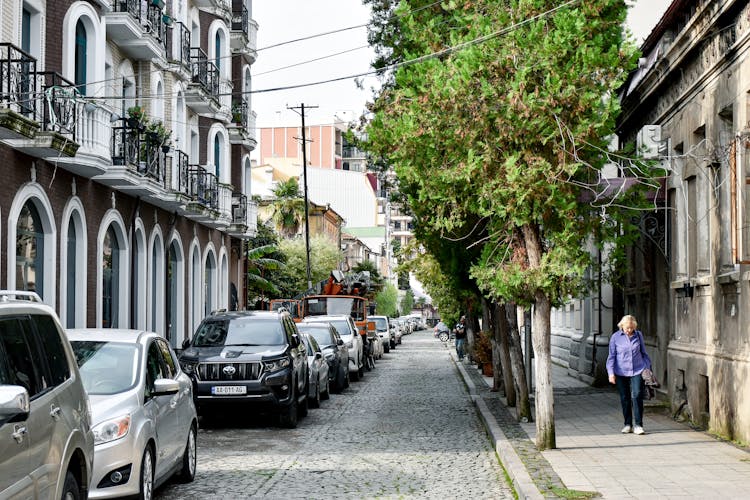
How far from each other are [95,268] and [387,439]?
9.86 meters

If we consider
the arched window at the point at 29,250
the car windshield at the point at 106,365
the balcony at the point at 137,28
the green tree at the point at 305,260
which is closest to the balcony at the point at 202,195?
the balcony at the point at 137,28

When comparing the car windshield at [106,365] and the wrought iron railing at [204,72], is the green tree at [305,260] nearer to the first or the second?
the wrought iron railing at [204,72]

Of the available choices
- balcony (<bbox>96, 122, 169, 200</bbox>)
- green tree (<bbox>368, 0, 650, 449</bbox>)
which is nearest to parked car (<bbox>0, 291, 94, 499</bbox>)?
green tree (<bbox>368, 0, 650, 449</bbox>)

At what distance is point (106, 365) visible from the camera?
33.0 feet

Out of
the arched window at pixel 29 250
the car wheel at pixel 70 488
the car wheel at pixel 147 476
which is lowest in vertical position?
the car wheel at pixel 147 476

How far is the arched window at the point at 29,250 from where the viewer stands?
19125 millimetres

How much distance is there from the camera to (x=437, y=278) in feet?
118

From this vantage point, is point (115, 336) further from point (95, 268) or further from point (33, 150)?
point (95, 268)

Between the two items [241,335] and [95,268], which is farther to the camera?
[95,268]

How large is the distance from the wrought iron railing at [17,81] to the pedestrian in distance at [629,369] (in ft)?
31.6

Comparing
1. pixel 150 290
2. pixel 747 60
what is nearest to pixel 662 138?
pixel 747 60

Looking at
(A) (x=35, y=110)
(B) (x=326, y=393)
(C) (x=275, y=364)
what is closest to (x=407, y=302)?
(B) (x=326, y=393)

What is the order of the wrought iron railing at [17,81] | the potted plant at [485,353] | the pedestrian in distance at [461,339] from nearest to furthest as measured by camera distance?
the wrought iron railing at [17,81]
the potted plant at [485,353]
the pedestrian in distance at [461,339]

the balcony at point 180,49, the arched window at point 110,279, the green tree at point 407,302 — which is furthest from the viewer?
the green tree at point 407,302
